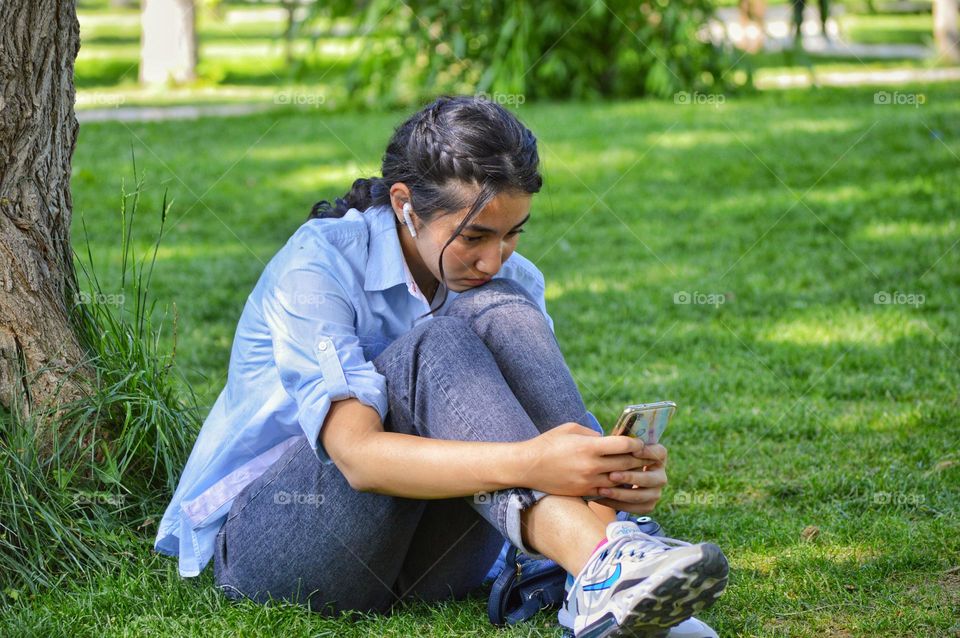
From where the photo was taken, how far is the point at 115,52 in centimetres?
1773

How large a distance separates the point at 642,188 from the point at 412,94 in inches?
147

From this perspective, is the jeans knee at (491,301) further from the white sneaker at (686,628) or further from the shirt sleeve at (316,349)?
the white sneaker at (686,628)

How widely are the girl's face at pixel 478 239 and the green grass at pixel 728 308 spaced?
22.6 inches

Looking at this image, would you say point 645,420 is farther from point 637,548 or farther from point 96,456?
point 96,456

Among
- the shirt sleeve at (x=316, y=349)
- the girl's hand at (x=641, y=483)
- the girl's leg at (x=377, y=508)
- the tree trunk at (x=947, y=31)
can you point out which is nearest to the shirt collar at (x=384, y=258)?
the shirt sleeve at (x=316, y=349)

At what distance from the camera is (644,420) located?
2162mm

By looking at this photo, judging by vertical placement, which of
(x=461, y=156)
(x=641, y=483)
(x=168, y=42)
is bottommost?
(x=168, y=42)

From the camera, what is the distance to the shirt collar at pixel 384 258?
2.54 metres

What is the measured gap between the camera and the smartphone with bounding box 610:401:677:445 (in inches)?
83.7

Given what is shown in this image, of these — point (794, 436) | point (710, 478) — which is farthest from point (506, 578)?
point (794, 436)

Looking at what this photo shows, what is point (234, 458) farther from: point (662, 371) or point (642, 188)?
point (642, 188)

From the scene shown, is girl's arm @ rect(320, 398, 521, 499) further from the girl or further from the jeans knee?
the jeans knee

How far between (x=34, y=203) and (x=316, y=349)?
89cm

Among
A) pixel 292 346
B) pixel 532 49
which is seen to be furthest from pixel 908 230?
pixel 532 49
